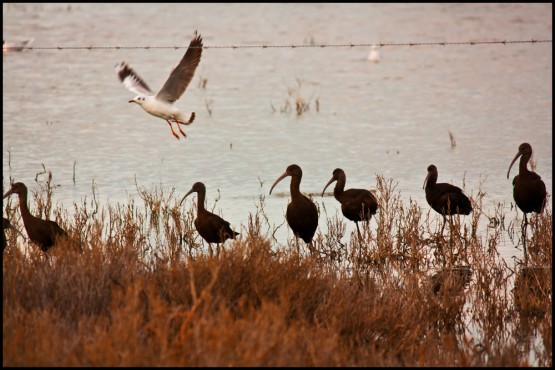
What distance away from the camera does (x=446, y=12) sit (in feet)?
137

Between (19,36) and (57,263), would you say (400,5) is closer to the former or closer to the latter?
(19,36)

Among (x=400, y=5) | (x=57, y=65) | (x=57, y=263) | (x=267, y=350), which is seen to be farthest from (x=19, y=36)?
(x=267, y=350)

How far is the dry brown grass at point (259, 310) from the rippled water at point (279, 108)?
2188 mm

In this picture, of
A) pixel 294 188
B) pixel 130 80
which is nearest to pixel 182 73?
pixel 130 80

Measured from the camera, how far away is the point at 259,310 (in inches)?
257

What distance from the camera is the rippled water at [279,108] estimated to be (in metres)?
14.5

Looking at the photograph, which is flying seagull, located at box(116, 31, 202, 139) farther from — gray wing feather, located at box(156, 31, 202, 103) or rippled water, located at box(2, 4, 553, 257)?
rippled water, located at box(2, 4, 553, 257)

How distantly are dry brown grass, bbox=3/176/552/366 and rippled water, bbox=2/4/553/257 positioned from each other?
2.19 m

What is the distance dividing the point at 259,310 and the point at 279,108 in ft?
48.2

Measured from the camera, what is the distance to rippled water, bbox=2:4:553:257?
14539 millimetres

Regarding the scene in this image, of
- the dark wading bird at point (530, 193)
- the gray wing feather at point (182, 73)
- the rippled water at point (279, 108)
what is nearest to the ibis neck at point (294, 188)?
the rippled water at point (279, 108)

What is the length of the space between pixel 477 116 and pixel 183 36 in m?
14.9

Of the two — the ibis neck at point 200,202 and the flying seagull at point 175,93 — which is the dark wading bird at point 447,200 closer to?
the ibis neck at point 200,202

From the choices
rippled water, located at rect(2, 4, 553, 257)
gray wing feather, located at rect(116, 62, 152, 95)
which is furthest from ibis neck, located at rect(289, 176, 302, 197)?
gray wing feather, located at rect(116, 62, 152, 95)
